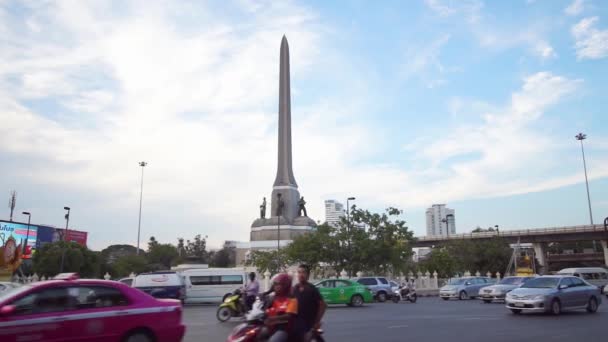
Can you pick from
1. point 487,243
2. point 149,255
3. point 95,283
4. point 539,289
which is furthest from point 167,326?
point 149,255

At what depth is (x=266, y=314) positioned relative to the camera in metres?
7.09

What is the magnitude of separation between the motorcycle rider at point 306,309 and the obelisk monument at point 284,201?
49808 mm

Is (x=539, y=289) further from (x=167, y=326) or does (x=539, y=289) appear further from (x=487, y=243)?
(x=487, y=243)

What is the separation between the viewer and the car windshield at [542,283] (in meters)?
17.0

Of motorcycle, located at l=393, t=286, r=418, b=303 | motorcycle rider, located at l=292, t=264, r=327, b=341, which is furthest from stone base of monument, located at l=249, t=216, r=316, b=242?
motorcycle rider, located at l=292, t=264, r=327, b=341

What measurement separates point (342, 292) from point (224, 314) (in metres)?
8.70

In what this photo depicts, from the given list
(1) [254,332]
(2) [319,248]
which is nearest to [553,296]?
(1) [254,332]

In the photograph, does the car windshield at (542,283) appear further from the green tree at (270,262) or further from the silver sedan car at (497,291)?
the green tree at (270,262)

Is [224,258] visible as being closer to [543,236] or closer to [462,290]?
[543,236]

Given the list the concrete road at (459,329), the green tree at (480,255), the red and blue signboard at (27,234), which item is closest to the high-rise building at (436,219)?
the green tree at (480,255)

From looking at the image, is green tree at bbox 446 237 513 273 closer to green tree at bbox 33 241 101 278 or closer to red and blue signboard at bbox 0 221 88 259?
green tree at bbox 33 241 101 278

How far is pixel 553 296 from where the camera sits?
53.7 ft

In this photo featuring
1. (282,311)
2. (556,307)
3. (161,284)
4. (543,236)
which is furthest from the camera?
(543,236)

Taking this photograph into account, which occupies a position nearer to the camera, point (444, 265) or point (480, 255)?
point (444, 265)
